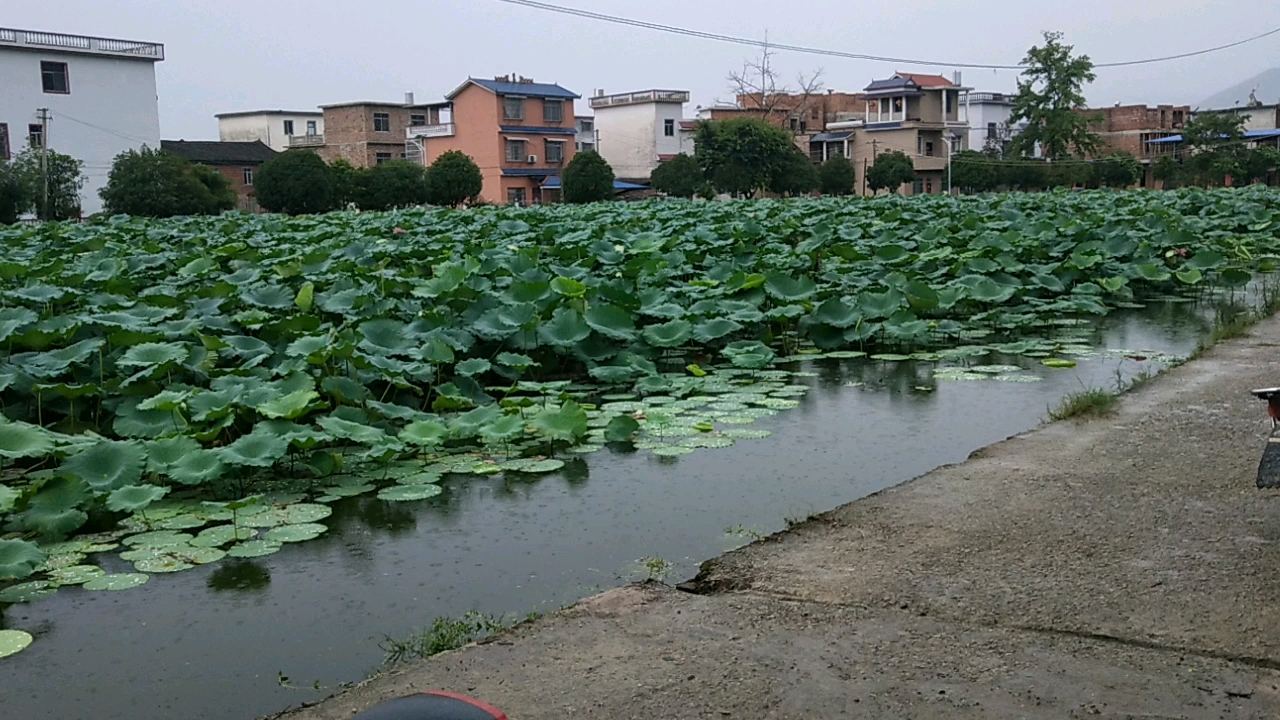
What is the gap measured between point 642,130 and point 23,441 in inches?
1835

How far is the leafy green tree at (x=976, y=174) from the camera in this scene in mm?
40094

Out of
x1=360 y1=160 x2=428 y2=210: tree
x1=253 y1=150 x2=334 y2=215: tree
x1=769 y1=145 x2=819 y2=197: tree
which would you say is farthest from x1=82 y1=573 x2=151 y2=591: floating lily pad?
x1=769 y1=145 x2=819 y2=197: tree

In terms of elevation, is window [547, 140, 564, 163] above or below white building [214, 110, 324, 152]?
below

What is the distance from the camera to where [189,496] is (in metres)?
3.57

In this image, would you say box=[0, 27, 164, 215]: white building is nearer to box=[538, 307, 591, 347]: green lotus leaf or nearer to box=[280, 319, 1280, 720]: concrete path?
box=[538, 307, 591, 347]: green lotus leaf

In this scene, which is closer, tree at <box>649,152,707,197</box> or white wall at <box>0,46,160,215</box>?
tree at <box>649,152,707,197</box>

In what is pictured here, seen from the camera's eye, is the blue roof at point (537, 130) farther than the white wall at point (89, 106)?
Yes

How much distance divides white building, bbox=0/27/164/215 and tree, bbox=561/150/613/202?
14697 millimetres

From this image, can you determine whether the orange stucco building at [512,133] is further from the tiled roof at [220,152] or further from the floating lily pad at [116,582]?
the floating lily pad at [116,582]

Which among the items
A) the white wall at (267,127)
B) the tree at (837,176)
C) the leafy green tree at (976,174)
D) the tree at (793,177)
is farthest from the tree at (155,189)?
the white wall at (267,127)

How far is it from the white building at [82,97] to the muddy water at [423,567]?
35362 millimetres

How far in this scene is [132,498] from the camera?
3.09m

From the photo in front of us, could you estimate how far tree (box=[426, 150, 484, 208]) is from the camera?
31.8 m

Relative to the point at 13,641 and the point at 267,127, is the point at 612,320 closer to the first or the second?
the point at 13,641
